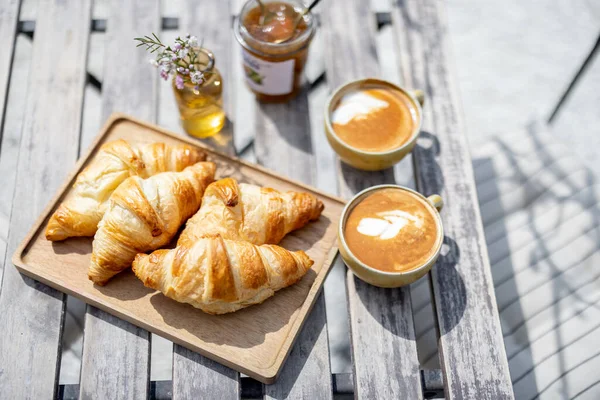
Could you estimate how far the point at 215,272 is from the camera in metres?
1.30

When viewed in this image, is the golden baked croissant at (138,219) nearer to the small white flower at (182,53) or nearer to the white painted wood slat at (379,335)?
the small white flower at (182,53)

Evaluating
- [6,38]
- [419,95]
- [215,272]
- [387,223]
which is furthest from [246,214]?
[6,38]

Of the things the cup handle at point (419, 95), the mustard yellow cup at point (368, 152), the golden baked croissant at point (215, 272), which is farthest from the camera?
the cup handle at point (419, 95)

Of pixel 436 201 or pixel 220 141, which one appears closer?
pixel 436 201

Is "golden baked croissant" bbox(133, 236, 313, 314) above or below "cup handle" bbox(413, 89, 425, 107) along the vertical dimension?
below

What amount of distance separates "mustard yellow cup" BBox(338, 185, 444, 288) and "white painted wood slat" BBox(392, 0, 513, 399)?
0.48 ft

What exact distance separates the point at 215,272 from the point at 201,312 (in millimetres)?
163

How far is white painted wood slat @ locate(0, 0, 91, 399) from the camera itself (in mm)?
1400

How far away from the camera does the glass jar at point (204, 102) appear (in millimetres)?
1536

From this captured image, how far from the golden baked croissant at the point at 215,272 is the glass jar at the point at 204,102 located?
42cm

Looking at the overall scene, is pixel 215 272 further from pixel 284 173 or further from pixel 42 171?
pixel 42 171

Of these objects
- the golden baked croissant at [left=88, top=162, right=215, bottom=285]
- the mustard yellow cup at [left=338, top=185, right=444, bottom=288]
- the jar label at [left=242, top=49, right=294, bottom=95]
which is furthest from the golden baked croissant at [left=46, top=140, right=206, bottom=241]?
the mustard yellow cup at [left=338, top=185, right=444, bottom=288]

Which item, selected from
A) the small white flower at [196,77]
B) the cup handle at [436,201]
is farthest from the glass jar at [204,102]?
the cup handle at [436,201]

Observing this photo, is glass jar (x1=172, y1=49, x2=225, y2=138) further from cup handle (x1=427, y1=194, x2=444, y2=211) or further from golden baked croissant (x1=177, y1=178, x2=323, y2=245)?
cup handle (x1=427, y1=194, x2=444, y2=211)
